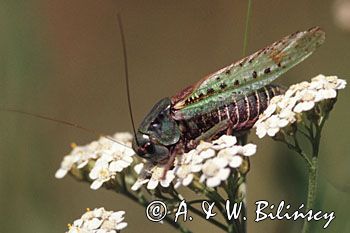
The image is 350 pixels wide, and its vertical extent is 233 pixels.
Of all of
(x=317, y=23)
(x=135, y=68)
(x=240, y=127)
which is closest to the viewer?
(x=240, y=127)

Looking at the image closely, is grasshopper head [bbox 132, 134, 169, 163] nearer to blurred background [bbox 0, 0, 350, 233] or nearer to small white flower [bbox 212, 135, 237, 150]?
small white flower [bbox 212, 135, 237, 150]

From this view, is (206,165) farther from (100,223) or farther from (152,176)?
(100,223)

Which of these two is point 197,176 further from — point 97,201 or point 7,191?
point 97,201

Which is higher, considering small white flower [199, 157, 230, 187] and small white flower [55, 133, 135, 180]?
small white flower [55, 133, 135, 180]

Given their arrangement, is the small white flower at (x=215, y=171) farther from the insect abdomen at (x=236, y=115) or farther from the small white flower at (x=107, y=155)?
the small white flower at (x=107, y=155)

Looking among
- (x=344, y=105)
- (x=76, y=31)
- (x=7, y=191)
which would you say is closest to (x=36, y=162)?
(x=7, y=191)

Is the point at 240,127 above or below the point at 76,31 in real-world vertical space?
below

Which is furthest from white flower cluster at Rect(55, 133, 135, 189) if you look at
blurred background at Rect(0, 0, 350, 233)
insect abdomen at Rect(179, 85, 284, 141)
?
blurred background at Rect(0, 0, 350, 233)
